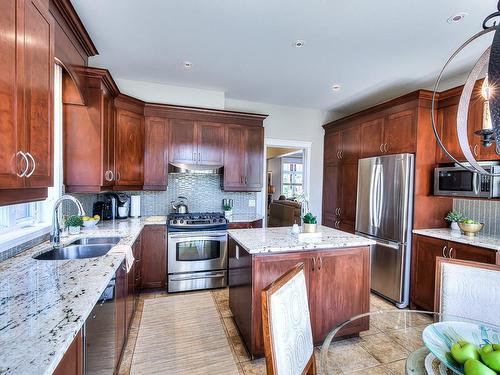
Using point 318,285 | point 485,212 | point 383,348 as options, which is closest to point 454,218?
point 485,212

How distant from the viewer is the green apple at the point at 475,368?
2.57 ft

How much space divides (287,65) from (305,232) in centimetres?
194

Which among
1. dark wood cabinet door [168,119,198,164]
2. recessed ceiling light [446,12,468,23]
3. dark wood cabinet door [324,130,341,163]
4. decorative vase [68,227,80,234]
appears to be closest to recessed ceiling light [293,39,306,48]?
recessed ceiling light [446,12,468,23]

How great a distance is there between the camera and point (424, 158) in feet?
9.55

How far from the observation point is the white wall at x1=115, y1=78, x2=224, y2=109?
354 cm

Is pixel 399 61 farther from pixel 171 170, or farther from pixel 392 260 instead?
pixel 171 170

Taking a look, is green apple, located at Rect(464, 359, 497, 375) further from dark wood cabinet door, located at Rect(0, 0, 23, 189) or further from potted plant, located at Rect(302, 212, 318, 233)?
dark wood cabinet door, located at Rect(0, 0, 23, 189)

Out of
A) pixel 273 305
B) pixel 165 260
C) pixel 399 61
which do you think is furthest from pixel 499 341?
pixel 165 260

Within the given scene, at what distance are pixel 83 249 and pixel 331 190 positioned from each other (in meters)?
3.69

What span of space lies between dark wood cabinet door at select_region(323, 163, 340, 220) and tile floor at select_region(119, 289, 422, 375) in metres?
2.04

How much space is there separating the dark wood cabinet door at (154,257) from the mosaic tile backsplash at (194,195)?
25.9 inches

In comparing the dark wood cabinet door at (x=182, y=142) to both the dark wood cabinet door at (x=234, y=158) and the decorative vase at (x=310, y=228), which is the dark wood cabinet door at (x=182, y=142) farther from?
the decorative vase at (x=310, y=228)

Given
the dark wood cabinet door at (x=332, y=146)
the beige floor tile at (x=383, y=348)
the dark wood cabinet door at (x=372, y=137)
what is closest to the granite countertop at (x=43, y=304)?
the beige floor tile at (x=383, y=348)

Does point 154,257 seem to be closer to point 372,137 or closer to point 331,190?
point 331,190
